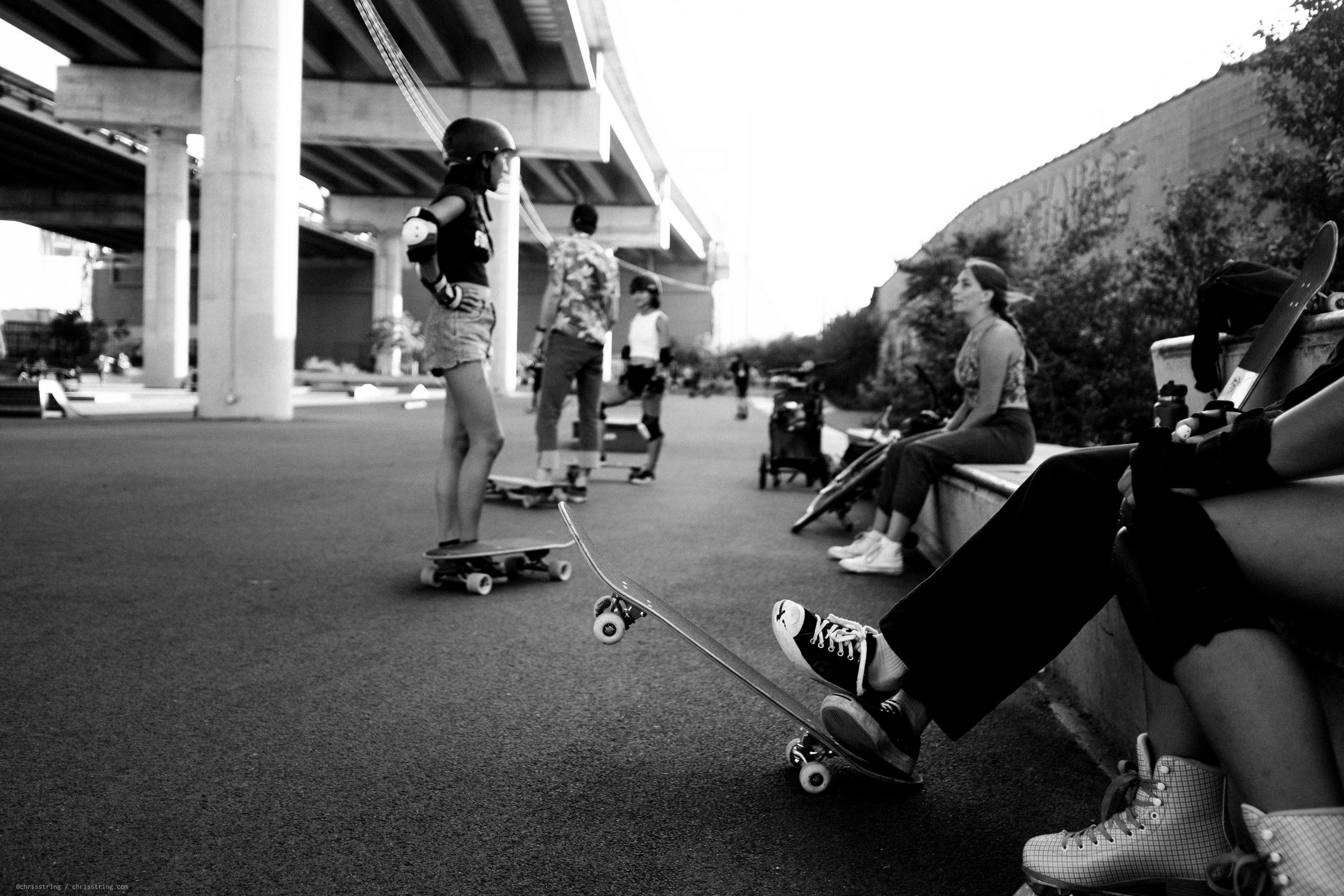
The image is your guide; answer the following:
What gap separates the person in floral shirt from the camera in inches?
346

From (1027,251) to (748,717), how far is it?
12100 millimetres

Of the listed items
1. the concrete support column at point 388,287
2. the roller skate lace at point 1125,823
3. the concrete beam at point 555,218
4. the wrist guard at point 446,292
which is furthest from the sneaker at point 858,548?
the concrete support column at point 388,287

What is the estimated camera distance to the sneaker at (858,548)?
20.1 feet

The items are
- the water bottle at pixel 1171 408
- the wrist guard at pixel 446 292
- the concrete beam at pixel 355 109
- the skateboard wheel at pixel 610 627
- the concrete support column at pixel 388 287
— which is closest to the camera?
the water bottle at pixel 1171 408

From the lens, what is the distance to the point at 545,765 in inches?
114

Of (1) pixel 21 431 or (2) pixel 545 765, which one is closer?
(2) pixel 545 765

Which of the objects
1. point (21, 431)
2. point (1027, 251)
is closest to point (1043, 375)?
point (1027, 251)

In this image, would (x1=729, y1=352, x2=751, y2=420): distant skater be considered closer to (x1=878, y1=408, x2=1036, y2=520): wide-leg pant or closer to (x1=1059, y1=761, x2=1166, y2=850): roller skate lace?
(x1=878, y1=408, x2=1036, y2=520): wide-leg pant

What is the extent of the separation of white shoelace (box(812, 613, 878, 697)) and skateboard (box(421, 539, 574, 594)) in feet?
8.11

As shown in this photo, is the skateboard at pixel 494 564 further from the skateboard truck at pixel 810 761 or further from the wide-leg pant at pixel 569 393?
the wide-leg pant at pixel 569 393

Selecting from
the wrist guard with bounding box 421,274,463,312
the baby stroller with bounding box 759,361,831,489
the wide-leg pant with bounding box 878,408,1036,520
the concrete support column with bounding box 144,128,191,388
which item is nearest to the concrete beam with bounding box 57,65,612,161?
the concrete support column with bounding box 144,128,191,388

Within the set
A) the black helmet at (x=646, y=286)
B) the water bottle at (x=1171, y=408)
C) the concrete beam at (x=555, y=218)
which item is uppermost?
the concrete beam at (x=555, y=218)

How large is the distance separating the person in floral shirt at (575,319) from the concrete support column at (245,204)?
11.8 m

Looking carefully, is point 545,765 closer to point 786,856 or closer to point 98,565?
point 786,856
